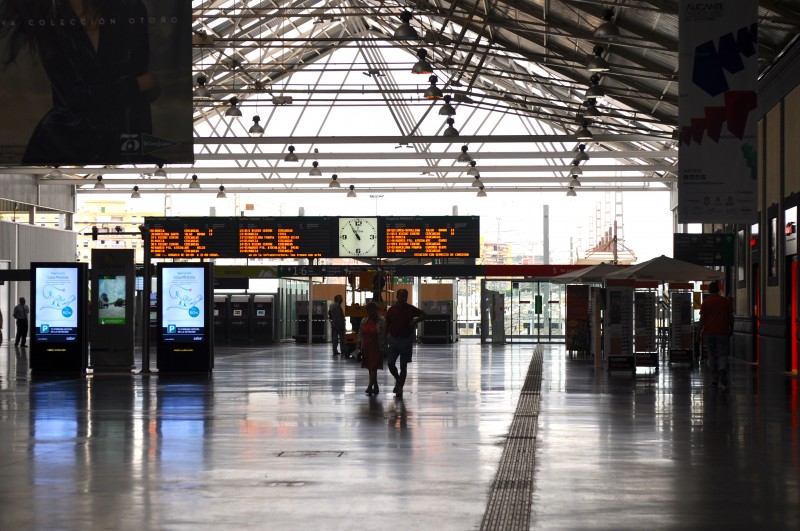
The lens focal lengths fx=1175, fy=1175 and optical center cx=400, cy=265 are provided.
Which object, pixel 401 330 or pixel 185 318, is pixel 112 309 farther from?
pixel 401 330

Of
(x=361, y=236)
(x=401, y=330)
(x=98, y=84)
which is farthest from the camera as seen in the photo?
(x=361, y=236)

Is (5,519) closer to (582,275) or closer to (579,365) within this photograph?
(579,365)

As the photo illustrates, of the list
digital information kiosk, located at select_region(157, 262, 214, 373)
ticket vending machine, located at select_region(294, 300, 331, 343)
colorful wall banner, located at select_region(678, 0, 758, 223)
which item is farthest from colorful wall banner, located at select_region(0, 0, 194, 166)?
ticket vending machine, located at select_region(294, 300, 331, 343)

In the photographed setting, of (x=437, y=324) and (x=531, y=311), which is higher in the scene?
(x=531, y=311)

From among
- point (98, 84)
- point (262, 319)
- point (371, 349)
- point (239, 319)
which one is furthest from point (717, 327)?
point (239, 319)

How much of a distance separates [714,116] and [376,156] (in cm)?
2486

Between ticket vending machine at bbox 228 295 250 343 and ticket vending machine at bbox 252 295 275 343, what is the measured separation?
0.88 ft

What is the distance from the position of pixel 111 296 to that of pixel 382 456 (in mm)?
13792

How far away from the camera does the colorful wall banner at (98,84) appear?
651 inches

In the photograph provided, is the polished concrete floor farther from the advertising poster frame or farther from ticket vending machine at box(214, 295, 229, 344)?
ticket vending machine at box(214, 295, 229, 344)

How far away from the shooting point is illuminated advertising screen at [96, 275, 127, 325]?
75.3 ft

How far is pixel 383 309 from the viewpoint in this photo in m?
29.7

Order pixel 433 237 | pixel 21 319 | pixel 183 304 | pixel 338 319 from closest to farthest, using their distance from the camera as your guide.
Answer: pixel 183 304, pixel 338 319, pixel 21 319, pixel 433 237

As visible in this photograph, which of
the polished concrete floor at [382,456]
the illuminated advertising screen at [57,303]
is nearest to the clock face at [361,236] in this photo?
the illuminated advertising screen at [57,303]
